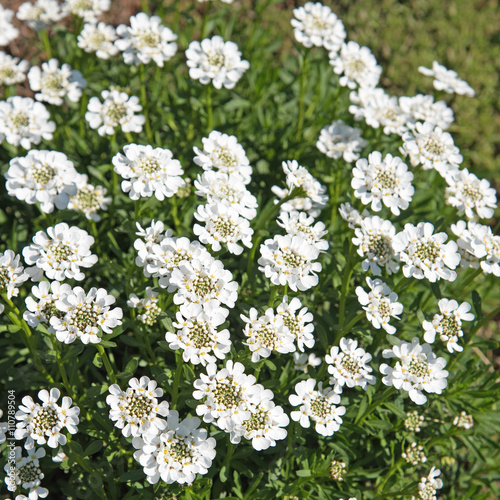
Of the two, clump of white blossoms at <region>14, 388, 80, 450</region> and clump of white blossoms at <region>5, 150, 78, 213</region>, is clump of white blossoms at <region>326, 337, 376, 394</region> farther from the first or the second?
clump of white blossoms at <region>5, 150, 78, 213</region>

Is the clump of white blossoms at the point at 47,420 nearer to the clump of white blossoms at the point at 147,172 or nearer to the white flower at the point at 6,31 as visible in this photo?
the clump of white blossoms at the point at 147,172

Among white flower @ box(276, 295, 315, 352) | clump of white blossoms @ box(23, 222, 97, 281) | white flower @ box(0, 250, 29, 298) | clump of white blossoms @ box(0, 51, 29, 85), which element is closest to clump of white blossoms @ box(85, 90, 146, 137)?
clump of white blossoms @ box(0, 51, 29, 85)

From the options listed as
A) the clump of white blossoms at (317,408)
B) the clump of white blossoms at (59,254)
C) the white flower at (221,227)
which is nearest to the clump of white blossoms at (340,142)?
the white flower at (221,227)

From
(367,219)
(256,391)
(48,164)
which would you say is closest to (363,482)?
(256,391)

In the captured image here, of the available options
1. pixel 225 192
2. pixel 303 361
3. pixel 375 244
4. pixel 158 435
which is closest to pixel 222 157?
pixel 225 192

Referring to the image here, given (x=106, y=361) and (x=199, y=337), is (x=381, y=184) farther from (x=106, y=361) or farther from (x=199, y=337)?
(x=106, y=361)

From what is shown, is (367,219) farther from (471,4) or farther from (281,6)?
(471,4)
